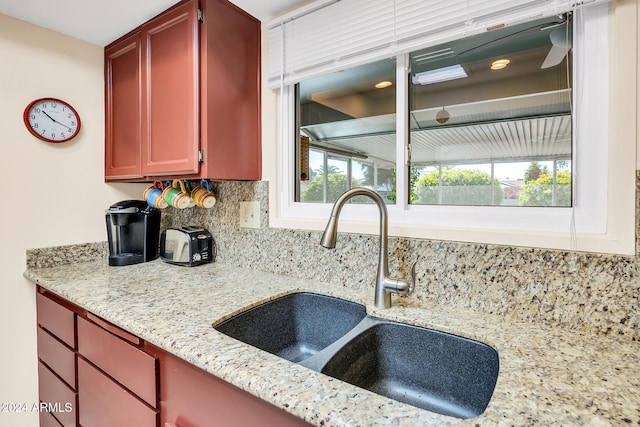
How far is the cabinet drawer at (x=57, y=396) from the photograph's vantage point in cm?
125

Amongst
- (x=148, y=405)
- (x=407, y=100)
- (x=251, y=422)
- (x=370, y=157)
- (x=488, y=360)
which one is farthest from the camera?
(x=370, y=157)

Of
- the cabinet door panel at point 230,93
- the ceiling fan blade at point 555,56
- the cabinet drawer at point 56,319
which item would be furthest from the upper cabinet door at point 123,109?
the ceiling fan blade at point 555,56

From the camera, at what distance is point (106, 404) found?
41.3 inches

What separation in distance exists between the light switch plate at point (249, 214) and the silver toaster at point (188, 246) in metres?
0.24

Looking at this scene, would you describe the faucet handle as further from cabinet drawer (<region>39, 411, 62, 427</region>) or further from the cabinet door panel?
cabinet drawer (<region>39, 411, 62, 427</region>)

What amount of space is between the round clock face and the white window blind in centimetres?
110

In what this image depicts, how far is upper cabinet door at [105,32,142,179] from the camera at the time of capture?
61.5 inches

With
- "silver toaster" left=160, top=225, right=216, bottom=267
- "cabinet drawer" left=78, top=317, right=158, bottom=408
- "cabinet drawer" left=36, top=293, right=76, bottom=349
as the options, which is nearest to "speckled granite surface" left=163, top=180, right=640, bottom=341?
"silver toaster" left=160, top=225, right=216, bottom=267

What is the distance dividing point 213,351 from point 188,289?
533 millimetres

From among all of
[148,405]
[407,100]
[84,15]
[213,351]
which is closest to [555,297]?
[407,100]

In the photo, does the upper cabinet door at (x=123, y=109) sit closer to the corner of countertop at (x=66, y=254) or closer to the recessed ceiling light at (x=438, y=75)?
A: the corner of countertop at (x=66, y=254)

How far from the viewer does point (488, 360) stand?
2.55 feet

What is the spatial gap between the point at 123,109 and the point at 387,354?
173 centimetres

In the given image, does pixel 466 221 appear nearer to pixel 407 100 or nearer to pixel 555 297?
pixel 555 297
